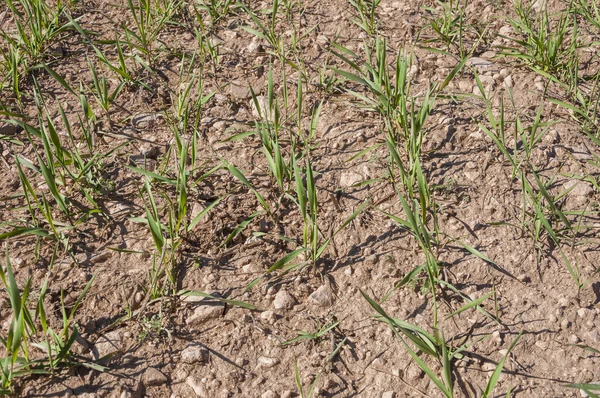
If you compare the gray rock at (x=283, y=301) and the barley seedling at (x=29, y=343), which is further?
the gray rock at (x=283, y=301)

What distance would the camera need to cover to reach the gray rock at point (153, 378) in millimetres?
2010

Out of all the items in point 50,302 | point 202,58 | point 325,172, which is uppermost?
point 202,58

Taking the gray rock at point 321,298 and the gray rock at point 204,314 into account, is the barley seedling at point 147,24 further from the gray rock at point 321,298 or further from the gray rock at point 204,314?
the gray rock at point 321,298

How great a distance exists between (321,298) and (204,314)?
0.38m

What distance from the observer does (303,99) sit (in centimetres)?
284

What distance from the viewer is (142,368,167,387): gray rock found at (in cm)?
201

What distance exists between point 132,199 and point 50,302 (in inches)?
19.4

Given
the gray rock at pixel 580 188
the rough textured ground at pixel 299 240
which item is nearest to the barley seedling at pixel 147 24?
the rough textured ground at pixel 299 240

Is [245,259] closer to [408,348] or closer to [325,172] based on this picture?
[325,172]

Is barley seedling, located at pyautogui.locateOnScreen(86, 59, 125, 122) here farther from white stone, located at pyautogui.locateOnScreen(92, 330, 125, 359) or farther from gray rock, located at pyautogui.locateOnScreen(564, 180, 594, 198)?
gray rock, located at pyautogui.locateOnScreen(564, 180, 594, 198)

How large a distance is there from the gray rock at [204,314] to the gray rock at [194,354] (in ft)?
0.30

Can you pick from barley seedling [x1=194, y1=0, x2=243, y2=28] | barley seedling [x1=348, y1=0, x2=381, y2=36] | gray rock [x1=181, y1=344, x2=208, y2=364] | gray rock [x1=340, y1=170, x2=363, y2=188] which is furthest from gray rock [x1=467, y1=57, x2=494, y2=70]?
gray rock [x1=181, y1=344, x2=208, y2=364]

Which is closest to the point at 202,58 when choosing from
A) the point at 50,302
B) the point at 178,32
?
the point at 178,32

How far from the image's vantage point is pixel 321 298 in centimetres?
219
